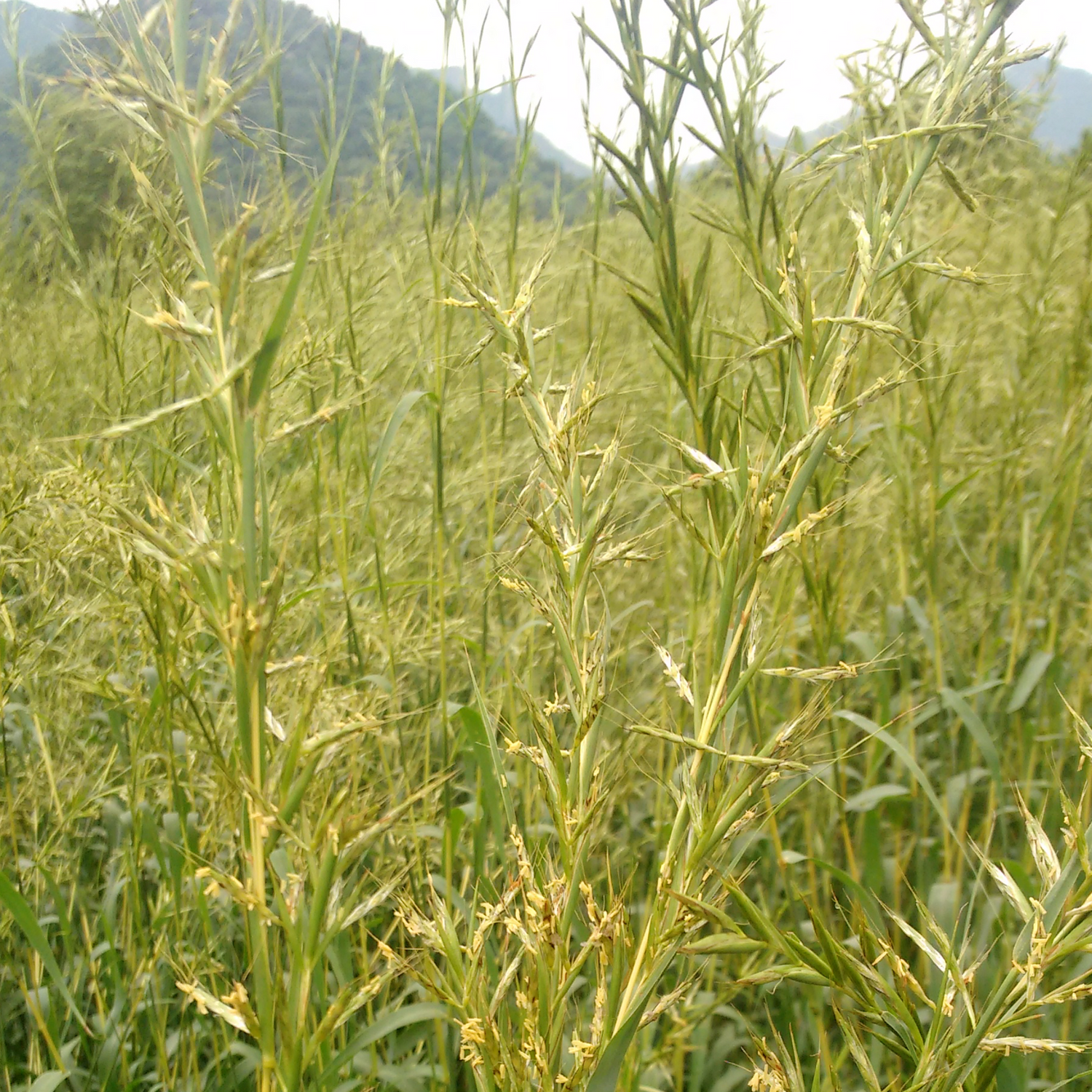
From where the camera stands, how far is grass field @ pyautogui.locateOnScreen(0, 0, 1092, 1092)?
2.08 feet

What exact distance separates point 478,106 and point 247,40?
60cm

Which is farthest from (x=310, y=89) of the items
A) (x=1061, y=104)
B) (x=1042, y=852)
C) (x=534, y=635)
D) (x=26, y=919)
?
(x=1061, y=104)

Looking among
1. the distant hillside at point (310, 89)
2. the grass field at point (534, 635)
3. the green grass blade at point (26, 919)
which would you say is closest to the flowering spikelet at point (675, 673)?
the grass field at point (534, 635)

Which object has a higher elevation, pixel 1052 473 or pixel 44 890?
pixel 1052 473

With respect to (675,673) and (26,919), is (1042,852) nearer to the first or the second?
(675,673)

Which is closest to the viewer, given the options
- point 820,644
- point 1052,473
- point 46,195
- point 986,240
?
point 820,644

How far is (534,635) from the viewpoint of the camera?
5.65ft

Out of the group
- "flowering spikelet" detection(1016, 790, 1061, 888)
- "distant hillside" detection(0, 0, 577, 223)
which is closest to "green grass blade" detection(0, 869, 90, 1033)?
"distant hillside" detection(0, 0, 577, 223)

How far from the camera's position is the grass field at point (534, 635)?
633mm

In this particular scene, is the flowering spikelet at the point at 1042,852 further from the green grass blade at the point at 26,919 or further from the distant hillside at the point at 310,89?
the green grass blade at the point at 26,919

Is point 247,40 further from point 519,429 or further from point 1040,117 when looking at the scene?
point 1040,117

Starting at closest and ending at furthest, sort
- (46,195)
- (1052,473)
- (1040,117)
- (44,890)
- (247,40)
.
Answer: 1. (247,40)
2. (44,890)
3. (1052,473)
4. (1040,117)
5. (46,195)

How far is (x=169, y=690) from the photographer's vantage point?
1.10 meters

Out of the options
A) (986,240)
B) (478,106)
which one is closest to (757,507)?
(478,106)
